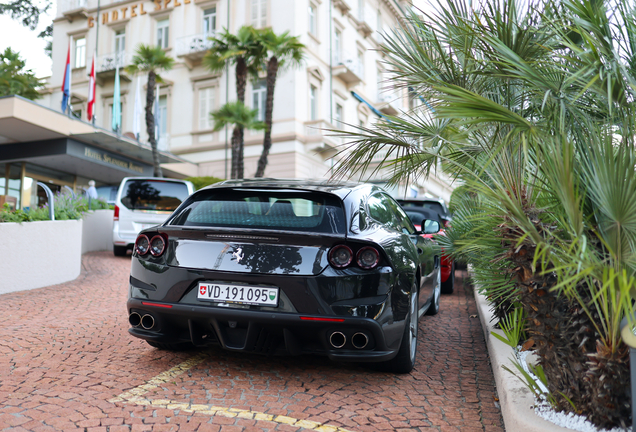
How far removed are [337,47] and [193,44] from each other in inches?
316

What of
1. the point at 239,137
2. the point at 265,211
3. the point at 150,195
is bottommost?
the point at 265,211

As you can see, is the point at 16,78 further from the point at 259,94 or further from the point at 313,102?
the point at 313,102

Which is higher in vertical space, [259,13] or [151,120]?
[259,13]

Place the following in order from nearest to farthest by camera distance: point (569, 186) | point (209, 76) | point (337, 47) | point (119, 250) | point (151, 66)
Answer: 1. point (569, 186)
2. point (119, 250)
3. point (151, 66)
4. point (209, 76)
5. point (337, 47)

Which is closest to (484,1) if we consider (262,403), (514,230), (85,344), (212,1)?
(514,230)

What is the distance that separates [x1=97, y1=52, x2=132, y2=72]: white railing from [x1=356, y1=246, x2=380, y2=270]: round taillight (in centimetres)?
2918

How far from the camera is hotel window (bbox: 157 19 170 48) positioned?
29.2 metres

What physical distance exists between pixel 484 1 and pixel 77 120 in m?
21.5

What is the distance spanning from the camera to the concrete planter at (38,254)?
23.8 feet

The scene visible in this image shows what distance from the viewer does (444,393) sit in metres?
3.62

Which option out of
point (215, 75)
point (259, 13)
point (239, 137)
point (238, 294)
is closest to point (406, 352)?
point (238, 294)

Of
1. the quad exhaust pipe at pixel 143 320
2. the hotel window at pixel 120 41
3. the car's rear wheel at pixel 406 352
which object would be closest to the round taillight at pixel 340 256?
the car's rear wheel at pixel 406 352

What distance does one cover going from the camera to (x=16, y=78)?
3086cm

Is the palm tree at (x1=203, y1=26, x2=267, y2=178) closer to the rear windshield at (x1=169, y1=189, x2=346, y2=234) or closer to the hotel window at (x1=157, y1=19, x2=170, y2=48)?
the hotel window at (x1=157, y1=19, x2=170, y2=48)
